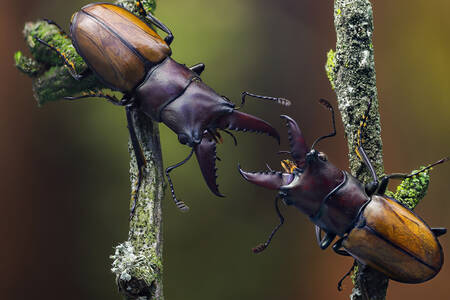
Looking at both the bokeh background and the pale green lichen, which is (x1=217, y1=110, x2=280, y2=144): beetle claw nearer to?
the bokeh background

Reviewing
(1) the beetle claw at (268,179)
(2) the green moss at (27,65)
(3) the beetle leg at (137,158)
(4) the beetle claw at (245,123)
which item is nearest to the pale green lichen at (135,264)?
(3) the beetle leg at (137,158)

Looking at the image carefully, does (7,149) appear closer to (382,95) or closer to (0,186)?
(0,186)

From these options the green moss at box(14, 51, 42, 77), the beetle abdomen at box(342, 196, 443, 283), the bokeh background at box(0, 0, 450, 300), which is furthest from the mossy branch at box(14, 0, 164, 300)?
the beetle abdomen at box(342, 196, 443, 283)

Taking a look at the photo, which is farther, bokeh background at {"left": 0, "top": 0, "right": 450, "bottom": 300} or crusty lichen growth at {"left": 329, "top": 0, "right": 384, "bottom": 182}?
A: bokeh background at {"left": 0, "top": 0, "right": 450, "bottom": 300}

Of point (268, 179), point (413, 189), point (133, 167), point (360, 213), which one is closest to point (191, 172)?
point (133, 167)

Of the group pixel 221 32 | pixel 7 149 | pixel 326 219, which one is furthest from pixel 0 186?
pixel 326 219

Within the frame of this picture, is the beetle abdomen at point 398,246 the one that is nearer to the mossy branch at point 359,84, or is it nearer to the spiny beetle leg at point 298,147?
the mossy branch at point 359,84
